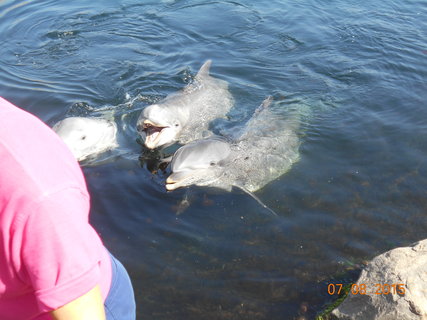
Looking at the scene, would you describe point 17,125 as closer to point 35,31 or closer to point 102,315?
point 102,315

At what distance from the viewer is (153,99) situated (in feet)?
29.2

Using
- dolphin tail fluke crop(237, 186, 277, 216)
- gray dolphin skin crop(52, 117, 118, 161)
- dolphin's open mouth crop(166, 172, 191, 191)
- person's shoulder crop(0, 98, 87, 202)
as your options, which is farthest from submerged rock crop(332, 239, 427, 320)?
gray dolphin skin crop(52, 117, 118, 161)

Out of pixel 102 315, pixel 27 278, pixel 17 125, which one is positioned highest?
pixel 17 125

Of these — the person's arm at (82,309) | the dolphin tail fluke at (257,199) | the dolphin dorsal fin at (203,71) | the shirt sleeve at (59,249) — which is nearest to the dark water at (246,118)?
the dolphin tail fluke at (257,199)

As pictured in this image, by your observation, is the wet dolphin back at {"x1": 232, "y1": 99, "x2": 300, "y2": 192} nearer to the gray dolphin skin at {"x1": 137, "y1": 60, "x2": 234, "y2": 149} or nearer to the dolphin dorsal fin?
the gray dolphin skin at {"x1": 137, "y1": 60, "x2": 234, "y2": 149}

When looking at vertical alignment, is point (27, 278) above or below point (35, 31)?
above

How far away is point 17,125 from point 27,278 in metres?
0.56

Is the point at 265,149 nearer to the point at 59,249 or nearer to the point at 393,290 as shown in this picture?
the point at 393,290

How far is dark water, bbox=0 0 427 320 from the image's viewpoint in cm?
470

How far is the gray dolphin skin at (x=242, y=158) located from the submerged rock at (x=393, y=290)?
7.82 feet

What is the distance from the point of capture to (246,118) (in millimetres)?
8320

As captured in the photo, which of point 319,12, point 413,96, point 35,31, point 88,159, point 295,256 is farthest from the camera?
point 319,12

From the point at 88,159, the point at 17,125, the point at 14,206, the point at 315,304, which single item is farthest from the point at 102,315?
the point at 88,159

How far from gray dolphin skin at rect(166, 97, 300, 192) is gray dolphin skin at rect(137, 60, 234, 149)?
2.98 ft
